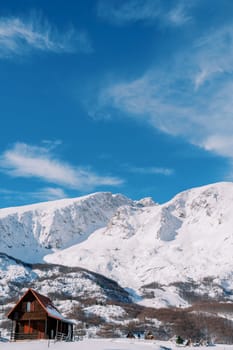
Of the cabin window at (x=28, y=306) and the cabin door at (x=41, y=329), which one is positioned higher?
the cabin window at (x=28, y=306)

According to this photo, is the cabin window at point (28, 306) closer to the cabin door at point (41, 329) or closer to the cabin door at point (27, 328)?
the cabin door at point (27, 328)

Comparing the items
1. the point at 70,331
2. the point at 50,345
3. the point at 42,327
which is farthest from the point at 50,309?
the point at 50,345

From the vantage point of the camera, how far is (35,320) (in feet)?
309

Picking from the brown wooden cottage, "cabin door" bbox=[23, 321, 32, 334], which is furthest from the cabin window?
"cabin door" bbox=[23, 321, 32, 334]

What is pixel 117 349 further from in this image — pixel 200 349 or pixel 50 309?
pixel 50 309

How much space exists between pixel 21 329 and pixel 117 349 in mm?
31287

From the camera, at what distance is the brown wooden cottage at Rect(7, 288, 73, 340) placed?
93.0m

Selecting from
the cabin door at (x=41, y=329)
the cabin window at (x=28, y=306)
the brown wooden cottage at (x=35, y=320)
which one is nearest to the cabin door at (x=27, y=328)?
the brown wooden cottage at (x=35, y=320)

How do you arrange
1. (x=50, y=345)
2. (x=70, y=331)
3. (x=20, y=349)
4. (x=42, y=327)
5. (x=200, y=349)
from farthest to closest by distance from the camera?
(x=70, y=331) → (x=42, y=327) → (x=200, y=349) → (x=50, y=345) → (x=20, y=349)

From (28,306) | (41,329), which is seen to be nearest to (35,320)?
(41,329)

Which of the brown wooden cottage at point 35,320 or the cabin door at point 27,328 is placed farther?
the cabin door at point 27,328

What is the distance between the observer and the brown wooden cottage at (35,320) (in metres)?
93.0

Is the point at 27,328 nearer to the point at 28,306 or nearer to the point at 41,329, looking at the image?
the point at 41,329

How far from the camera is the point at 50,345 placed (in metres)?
71.6
